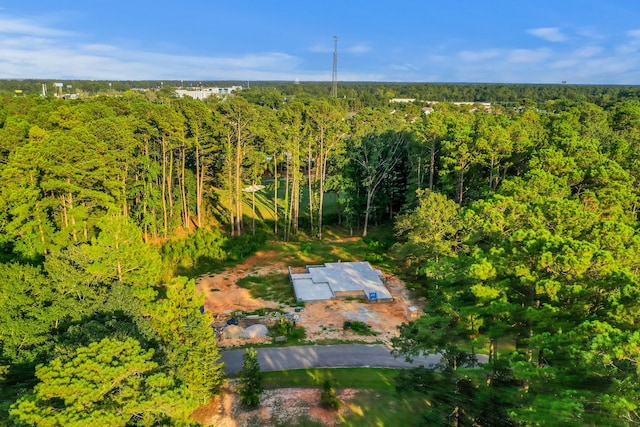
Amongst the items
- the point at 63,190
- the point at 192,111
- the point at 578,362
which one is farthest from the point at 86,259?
the point at 192,111

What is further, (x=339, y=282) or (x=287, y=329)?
(x=339, y=282)

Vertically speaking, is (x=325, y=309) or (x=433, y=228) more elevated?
(x=433, y=228)

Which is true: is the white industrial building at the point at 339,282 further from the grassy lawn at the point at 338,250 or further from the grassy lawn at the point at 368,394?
the grassy lawn at the point at 368,394

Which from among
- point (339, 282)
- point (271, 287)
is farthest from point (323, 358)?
point (271, 287)

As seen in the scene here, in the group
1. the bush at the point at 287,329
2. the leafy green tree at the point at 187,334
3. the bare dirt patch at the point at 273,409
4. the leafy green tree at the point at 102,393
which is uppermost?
the leafy green tree at the point at 102,393

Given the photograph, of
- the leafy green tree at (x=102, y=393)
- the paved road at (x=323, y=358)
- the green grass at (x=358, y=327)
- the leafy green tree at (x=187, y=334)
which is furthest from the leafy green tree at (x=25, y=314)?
the green grass at (x=358, y=327)

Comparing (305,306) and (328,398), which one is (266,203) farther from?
(328,398)
